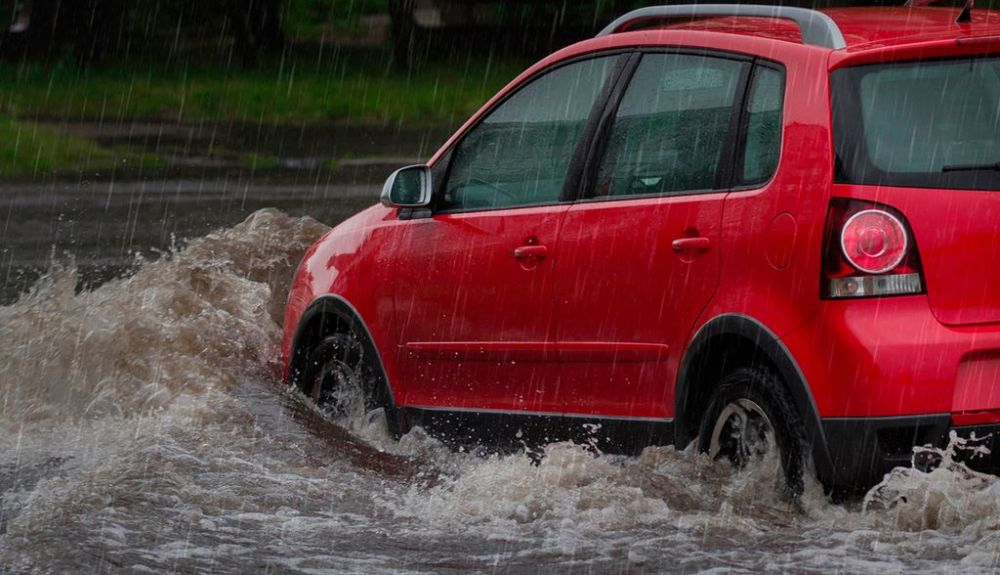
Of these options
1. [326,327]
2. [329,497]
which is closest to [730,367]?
[329,497]

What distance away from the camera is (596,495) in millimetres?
5676

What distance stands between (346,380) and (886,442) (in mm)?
3172

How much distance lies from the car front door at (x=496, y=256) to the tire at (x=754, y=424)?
858 mm

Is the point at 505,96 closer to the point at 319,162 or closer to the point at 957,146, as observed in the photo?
the point at 957,146

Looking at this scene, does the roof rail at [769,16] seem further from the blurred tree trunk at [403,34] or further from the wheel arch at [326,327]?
the blurred tree trunk at [403,34]

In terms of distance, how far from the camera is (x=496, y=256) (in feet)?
21.3

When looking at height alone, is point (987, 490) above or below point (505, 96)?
below

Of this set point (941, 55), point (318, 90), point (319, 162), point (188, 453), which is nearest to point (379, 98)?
point (318, 90)

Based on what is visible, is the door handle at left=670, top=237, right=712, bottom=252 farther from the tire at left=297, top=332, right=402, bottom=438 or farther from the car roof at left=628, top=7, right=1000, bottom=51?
the tire at left=297, top=332, right=402, bottom=438

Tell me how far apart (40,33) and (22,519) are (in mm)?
32736

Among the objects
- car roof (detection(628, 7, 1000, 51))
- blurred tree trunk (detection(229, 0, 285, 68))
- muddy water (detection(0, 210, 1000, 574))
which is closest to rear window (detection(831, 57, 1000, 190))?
car roof (detection(628, 7, 1000, 51))

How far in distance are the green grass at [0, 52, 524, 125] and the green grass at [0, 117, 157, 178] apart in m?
2.93

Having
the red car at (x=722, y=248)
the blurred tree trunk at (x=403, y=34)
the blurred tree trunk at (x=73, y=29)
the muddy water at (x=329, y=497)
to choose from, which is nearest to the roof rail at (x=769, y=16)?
the red car at (x=722, y=248)

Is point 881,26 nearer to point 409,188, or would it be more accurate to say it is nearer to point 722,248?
point 722,248
